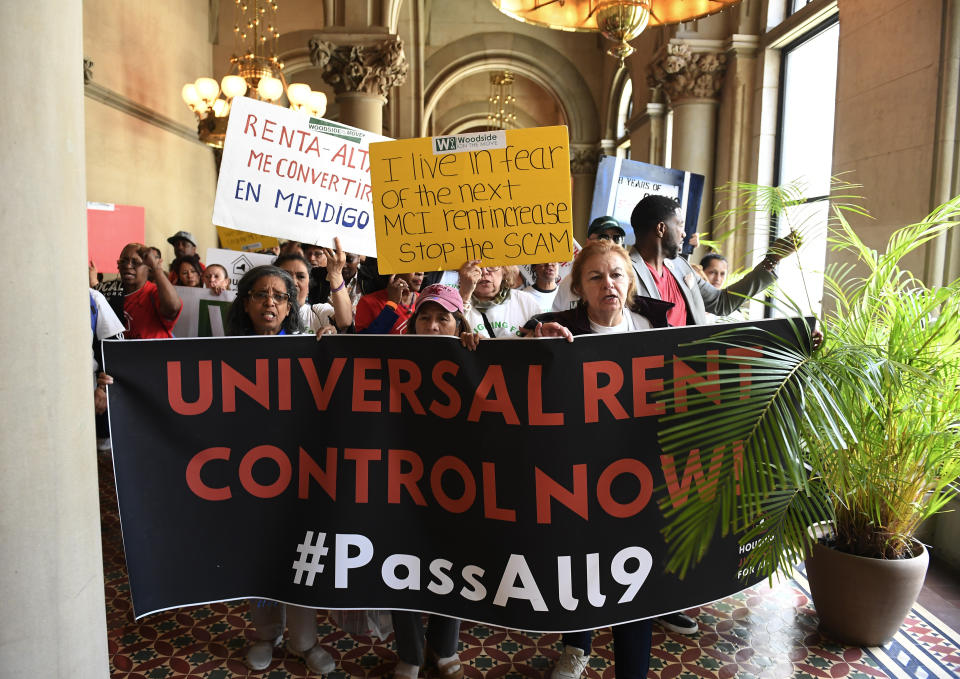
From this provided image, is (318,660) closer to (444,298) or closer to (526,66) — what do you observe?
(444,298)

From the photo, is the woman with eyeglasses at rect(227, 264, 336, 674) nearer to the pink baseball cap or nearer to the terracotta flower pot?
the pink baseball cap

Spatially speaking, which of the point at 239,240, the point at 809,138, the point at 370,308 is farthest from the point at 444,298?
the point at 809,138

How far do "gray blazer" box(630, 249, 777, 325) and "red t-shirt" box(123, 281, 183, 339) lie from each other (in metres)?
3.08

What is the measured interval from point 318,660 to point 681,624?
1622mm

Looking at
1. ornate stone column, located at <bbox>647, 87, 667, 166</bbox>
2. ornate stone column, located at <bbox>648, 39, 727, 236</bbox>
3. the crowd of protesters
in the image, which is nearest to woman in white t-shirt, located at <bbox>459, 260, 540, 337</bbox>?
the crowd of protesters

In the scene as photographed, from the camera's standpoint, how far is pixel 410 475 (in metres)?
2.53

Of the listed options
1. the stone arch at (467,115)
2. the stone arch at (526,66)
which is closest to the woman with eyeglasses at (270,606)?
the stone arch at (526,66)

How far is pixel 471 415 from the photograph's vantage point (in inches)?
96.3

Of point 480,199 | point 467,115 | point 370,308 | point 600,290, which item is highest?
point 467,115

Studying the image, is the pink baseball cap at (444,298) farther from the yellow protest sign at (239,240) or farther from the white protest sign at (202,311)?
the yellow protest sign at (239,240)

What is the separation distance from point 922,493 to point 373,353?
237 centimetres

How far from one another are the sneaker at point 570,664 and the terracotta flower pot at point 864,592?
1.17 m

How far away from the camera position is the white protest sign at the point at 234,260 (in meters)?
5.66

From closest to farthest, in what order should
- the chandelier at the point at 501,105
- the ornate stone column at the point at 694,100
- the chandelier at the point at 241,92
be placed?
the ornate stone column at the point at 694,100
the chandelier at the point at 241,92
the chandelier at the point at 501,105
